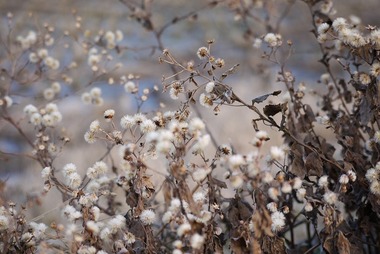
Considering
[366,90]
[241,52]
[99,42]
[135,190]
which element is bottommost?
[241,52]

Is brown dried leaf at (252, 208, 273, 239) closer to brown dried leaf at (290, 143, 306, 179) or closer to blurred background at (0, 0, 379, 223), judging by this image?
brown dried leaf at (290, 143, 306, 179)

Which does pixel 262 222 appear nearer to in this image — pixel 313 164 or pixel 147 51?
pixel 313 164

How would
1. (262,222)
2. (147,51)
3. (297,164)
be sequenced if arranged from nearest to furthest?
(262,222), (297,164), (147,51)

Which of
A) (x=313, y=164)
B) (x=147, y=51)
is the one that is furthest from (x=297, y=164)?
(x=147, y=51)

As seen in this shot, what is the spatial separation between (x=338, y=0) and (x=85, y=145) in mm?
1751

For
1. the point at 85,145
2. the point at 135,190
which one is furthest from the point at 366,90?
the point at 85,145

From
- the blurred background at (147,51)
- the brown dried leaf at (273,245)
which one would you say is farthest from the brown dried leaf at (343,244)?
the blurred background at (147,51)

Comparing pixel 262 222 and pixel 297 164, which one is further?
pixel 297 164

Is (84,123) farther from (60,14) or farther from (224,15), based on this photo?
(224,15)

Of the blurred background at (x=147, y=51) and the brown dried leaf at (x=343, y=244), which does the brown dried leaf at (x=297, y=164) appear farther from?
the blurred background at (x=147, y=51)

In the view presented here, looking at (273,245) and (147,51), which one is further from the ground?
(273,245)

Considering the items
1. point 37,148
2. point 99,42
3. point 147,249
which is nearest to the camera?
point 147,249

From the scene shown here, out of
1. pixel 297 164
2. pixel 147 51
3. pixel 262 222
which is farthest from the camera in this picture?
pixel 147 51

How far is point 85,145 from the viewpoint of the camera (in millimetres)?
2275
